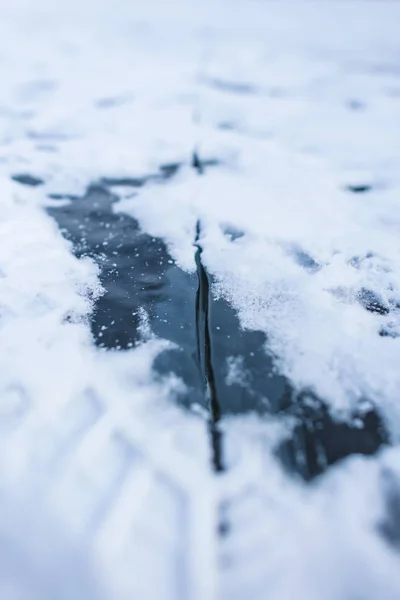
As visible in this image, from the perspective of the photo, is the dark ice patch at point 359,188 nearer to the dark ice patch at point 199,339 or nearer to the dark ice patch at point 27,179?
the dark ice patch at point 199,339

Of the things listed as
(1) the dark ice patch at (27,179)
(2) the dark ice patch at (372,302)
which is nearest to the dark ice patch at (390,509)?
(2) the dark ice patch at (372,302)

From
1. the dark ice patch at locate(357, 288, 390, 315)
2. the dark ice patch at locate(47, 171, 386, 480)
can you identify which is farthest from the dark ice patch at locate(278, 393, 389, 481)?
the dark ice patch at locate(357, 288, 390, 315)

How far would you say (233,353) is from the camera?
1106mm

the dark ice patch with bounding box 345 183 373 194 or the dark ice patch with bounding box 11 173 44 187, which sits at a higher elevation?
the dark ice patch with bounding box 345 183 373 194

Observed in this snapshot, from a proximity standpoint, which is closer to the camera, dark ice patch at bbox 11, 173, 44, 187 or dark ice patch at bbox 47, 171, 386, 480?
dark ice patch at bbox 47, 171, 386, 480

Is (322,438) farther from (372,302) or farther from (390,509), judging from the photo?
(372,302)

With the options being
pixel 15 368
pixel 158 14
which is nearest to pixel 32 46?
pixel 158 14

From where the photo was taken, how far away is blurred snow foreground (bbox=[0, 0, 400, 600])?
736 millimetres

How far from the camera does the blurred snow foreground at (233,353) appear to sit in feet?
2.42

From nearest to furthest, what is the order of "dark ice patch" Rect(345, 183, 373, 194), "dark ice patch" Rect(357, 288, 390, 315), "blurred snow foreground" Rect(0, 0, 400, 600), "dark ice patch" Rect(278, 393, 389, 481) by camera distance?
"blurred snow foreground" Rect(0, 0, 400, 600) → "dark ice patch" Rect(278, 393, 389, 481) → "dark ice patch" Rect(357, 288, 390, 315) → "dark ice patch" Rect(345, 183, 373, 194)

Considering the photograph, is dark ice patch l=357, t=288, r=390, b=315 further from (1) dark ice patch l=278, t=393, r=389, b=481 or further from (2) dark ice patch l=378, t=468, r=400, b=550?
(2) dark ice patch l=378, t=468, r=400, b=550

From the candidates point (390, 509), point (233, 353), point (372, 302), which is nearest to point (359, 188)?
point (372, 302)

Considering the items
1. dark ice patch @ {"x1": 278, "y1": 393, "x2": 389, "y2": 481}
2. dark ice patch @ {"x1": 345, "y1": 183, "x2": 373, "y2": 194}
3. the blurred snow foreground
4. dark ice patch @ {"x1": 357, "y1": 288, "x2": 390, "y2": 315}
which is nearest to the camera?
the blurred snow foreground

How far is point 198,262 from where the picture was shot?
143cm
